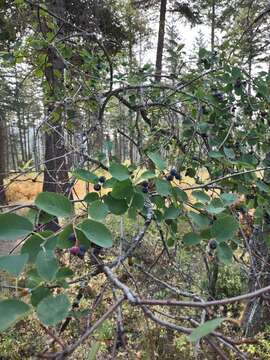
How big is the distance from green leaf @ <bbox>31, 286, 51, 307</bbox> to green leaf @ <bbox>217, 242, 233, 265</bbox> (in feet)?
0.92

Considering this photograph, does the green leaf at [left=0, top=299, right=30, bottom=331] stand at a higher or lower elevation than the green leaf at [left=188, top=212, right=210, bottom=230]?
lower

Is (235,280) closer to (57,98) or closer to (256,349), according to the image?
(256,349)

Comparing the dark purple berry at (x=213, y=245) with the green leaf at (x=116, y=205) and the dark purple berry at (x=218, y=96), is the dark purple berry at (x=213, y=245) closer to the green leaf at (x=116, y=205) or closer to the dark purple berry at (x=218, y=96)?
the green leaf at (x=116, y=205)

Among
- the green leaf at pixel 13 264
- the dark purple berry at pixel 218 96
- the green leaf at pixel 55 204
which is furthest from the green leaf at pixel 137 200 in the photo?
the dark purple berry at pixel 218 96

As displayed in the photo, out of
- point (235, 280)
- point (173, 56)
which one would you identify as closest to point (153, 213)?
point (173, 56)

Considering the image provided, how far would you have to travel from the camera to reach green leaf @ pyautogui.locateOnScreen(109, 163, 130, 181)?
0.55 metres

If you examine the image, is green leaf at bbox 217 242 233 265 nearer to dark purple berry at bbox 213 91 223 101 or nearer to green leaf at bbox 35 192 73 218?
green leaf at bbox 35 192 73 218

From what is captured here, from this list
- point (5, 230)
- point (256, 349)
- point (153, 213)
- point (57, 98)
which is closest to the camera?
point (5, 230)

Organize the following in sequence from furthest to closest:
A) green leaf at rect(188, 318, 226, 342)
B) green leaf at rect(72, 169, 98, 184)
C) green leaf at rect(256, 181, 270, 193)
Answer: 1. green leaf at rect(256, 181, 270, 193)
2. green leaf at rect(72, 169, 98, 184)
3. green leaf at rect(188, 318, 226, 342)

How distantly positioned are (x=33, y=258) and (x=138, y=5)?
7.91 meters

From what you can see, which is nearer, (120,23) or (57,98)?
(57,98)

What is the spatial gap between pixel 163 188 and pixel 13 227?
11.3 inches

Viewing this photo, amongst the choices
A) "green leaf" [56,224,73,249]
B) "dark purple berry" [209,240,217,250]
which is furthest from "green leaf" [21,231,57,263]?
"dark purple berry" [209,240,217,250]

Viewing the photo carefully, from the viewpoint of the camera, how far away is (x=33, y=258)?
0.44m
